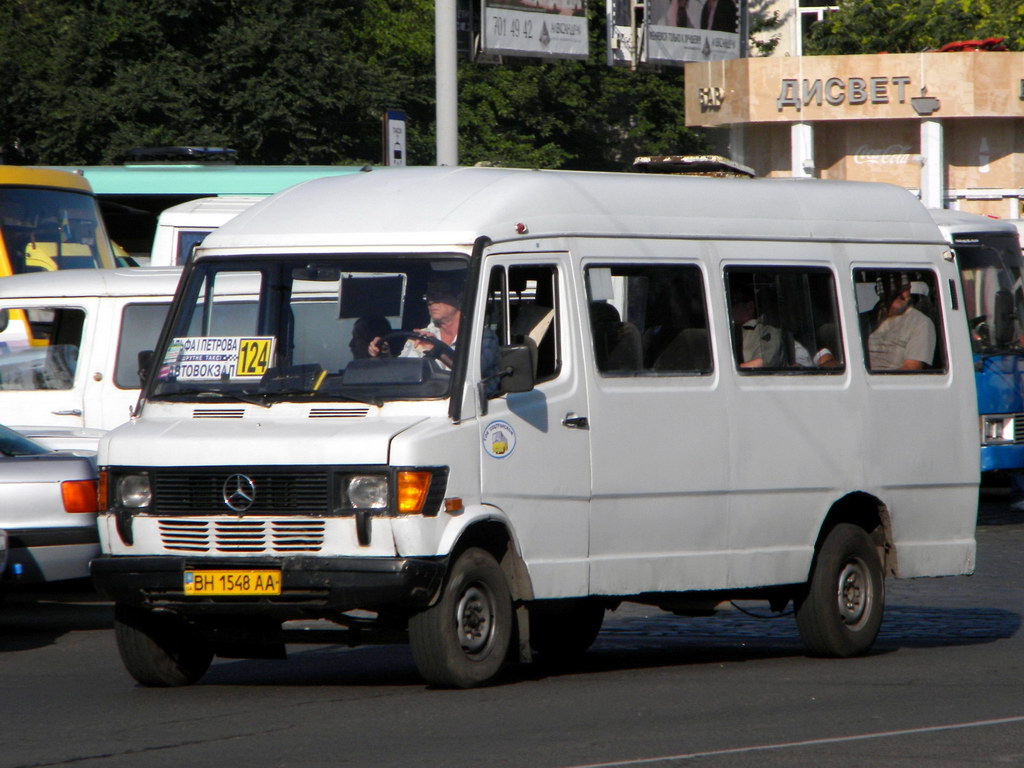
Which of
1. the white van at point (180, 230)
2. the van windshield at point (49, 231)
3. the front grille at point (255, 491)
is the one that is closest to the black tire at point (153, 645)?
the front grille at point (255, 491)

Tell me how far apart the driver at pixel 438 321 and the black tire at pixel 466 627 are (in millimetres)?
926

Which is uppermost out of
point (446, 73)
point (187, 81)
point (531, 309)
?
point (187, 81)

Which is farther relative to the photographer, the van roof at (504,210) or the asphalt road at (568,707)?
the van roof at (504,210)

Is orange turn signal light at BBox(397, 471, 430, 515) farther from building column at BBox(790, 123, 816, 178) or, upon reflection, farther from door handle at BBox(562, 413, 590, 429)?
building column at BBox(790, 123, 816, 178)

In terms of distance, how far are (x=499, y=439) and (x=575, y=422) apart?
1.72ft

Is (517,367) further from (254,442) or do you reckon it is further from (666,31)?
(666,31)

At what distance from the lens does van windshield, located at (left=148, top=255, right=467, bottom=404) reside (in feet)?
28.1

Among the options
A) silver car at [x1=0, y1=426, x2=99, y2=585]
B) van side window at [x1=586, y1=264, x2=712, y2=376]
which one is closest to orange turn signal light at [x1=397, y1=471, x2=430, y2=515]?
van side window at [x1=586, y1=264, x2=712, y2=376]

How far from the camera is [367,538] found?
319 inches

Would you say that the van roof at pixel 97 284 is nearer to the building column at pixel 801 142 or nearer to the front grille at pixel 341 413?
the front grille at pixel 341 413

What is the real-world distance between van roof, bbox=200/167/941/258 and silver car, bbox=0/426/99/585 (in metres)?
2.41

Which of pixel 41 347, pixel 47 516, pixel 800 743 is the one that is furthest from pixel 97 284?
pixel 800 743

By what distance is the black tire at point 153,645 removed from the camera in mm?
8828

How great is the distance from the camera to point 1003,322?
1994 cm
